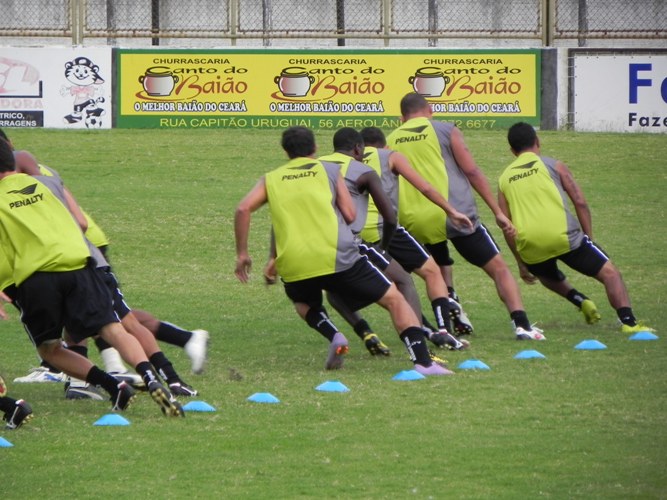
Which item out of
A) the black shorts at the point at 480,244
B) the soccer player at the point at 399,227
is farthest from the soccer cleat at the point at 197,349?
the black shorts at the point at 480,244

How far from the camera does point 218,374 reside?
1100cm

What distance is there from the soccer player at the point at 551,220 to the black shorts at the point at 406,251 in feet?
2.78

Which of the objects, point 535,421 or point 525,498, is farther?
point 535,421

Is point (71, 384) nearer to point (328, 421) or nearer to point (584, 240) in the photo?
point (328, 421)

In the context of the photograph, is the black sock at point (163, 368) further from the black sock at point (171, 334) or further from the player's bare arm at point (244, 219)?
the player's bare arm at point (244, 219)

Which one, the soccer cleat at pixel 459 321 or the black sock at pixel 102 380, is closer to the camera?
the black sock at pixel 102 380

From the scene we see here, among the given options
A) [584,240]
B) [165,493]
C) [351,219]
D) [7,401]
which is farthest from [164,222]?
[165,493]

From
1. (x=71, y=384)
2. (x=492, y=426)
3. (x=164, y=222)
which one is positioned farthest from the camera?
(x=164, y=222)

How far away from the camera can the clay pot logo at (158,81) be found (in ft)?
82.9

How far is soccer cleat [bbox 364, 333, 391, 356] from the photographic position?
1153 cm

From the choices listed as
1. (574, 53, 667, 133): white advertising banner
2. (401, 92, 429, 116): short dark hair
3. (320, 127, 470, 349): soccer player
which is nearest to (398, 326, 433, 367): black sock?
(320, 127, 470, 349): soccer player

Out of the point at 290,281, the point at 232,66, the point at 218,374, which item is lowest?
the point at 218,374

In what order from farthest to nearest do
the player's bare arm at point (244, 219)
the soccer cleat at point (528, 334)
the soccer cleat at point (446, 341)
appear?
the soccer cleat at point (528, 334), the soccer cleat at point (446, 341), the player's bare arm at point (244, 219)

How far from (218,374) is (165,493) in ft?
12.4
